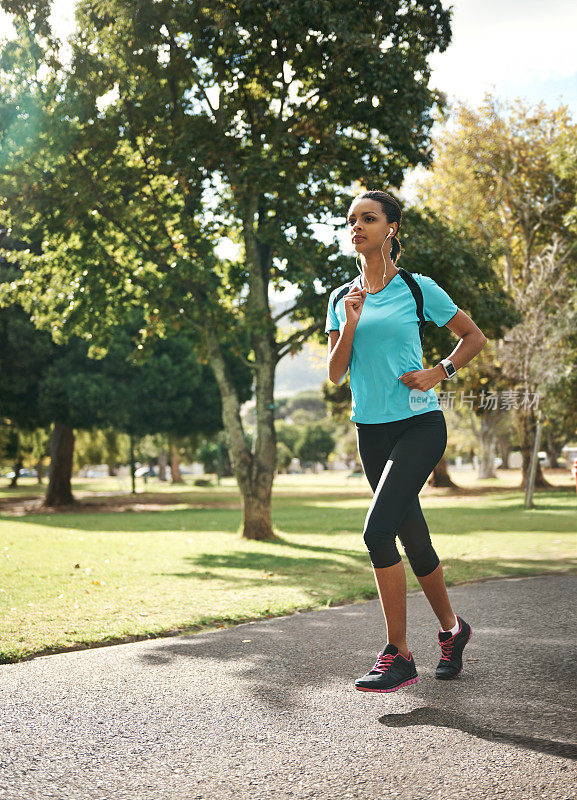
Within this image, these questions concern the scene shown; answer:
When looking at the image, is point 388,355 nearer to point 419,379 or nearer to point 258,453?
point 419,379

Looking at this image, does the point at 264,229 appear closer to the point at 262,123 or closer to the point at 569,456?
the point at 262,123

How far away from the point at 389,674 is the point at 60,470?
2345cm

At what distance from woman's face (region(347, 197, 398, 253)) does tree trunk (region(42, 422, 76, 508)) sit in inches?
896

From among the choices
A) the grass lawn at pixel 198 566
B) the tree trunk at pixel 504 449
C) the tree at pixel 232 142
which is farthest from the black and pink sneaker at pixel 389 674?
the tree trunk at pixel 504 449

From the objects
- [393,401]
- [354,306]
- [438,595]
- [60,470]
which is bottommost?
[438,595]

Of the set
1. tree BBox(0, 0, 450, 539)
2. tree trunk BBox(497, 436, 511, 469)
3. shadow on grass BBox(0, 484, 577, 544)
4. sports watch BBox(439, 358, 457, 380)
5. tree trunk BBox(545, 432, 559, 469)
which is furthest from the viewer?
tree trunk BBox(497, 436, 511, 469)

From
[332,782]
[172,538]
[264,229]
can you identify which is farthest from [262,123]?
[332,782]

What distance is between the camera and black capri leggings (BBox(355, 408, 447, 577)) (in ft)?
11.9

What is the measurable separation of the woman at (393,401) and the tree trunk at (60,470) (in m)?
22.7

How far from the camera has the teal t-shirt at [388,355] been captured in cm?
372

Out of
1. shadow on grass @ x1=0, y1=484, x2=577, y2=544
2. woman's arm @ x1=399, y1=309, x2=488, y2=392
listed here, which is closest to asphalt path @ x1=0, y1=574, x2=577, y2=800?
woman's arm @ x1=399, y1=309, x2=488, y2=392

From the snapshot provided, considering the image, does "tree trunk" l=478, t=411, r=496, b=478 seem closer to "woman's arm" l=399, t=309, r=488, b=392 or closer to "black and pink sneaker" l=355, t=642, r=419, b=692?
"woman's arm" l=399, t=309, r=488, b=392

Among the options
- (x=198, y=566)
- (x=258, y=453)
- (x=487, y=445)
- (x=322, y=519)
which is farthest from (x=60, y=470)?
(x=487, y=445)

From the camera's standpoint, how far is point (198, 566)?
947cm
